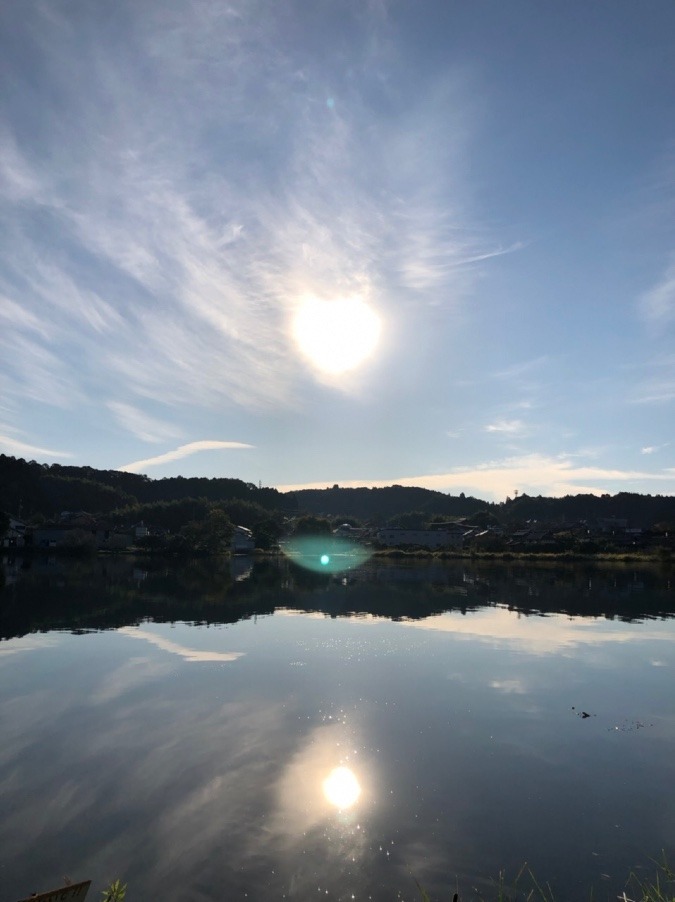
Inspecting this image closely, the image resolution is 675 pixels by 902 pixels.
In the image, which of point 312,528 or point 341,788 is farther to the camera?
point 312,528

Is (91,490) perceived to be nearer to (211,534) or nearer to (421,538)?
(211,534)

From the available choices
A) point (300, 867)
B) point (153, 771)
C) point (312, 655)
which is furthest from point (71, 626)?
point (300, 867)

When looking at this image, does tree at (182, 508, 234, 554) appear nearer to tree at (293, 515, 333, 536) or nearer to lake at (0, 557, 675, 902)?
tree at (293, 515, 333, 536)

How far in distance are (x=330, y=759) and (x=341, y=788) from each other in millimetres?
1270

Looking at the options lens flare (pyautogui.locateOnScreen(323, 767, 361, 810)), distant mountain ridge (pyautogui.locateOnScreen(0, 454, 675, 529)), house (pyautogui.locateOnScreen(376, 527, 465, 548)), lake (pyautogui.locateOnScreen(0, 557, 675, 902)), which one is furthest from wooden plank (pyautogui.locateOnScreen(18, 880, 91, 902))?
distant mountain ridge (pyautogui.locateOnScreen(0, 454, 675, 529))

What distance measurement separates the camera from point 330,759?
11.4m

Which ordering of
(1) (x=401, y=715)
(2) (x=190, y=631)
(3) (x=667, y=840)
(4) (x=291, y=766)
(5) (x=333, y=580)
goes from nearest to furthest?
(3) (x=667, y=840) → (4) (x=291, y=766) → (1) (x=401, y=715) → (2) (x=190, y=631) → (5) (x=333, y=580)

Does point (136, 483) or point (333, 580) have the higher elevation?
point (136, 483)

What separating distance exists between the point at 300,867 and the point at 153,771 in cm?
420

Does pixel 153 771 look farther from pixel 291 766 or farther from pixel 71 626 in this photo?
pixel 71 626

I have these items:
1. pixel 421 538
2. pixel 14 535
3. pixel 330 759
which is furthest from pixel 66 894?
pixel 421 538

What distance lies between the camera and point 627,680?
1833 cm

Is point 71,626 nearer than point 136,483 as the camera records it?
Yes

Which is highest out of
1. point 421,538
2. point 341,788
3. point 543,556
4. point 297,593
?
point 421,538
